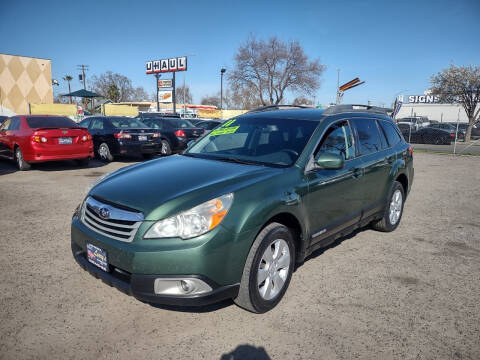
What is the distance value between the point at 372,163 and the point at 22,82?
37.5 meters

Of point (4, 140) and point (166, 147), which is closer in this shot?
point (4, 140)

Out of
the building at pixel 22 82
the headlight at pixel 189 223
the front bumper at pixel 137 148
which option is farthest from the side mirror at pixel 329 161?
the building at pixel 22 82

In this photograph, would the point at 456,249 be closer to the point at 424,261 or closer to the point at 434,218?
the point at 424,261

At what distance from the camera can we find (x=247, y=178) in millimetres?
2844

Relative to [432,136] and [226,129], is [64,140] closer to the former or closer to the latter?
[226,129]

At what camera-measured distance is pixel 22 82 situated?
32.7m

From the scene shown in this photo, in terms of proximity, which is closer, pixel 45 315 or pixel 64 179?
pixel 45 315

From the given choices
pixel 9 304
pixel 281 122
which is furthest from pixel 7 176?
pixel 281 122

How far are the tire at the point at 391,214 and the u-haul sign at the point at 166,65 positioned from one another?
3790 cm

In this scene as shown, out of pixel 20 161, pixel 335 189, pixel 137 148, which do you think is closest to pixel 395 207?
pixel 335 189

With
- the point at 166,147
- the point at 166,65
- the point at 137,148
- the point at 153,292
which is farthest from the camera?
the point at 166,65

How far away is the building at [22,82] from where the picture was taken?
31.5 meters

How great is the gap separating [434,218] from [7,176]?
9795 millimetres

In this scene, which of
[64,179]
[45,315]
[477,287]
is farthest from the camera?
[64,179]
